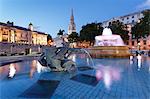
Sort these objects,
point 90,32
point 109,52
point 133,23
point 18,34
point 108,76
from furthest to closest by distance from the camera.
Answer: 1. point 133,23
2. point 90,32
3. point 18,34
4. point 109,52
5. point 108,76

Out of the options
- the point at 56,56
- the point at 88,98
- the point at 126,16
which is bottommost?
the point at 88,98

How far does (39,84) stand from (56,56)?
4.09 metres

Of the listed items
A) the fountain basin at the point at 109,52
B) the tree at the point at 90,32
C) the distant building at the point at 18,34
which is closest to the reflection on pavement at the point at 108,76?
the fountain basin at the point at 109,52

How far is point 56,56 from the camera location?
40.8 feet

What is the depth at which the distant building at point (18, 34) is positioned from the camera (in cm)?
6009

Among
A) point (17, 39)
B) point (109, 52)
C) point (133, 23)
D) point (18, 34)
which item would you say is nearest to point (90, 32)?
point (18, 34)

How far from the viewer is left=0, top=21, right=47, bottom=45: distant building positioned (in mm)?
60088

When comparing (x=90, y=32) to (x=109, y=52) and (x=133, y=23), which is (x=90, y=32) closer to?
(x=133, y=23)

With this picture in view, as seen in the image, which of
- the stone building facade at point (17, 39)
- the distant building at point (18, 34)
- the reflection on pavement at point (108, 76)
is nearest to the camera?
the reflection on pavement at point (108, 76)

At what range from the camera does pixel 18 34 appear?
2643 inches

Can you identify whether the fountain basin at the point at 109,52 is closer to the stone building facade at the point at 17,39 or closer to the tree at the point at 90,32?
the stone building facade at the point at 17,39

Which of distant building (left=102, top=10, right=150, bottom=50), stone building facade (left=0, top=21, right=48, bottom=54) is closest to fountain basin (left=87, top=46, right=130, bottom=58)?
stone building facade (left=0, top=21, right=48, bottom=54)

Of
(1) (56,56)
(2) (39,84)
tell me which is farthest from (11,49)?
(2) (39,84)

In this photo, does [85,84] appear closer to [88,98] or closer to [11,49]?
[88,98]
